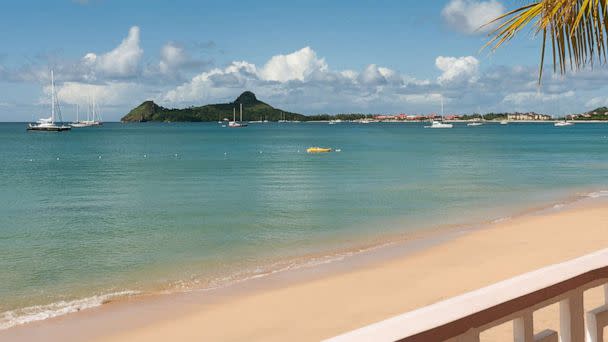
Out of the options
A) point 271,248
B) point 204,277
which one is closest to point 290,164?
point 271,248

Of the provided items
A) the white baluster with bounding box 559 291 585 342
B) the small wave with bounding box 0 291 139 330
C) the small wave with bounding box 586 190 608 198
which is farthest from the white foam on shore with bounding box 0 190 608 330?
the small wave with bounding box 586 190 608 198

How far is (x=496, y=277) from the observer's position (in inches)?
472

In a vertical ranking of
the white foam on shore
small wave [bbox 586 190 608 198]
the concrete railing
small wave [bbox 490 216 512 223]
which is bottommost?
small wave [bbox 586 190 608 198]

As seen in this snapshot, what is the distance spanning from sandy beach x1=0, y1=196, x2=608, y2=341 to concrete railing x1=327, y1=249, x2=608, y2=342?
503 cm

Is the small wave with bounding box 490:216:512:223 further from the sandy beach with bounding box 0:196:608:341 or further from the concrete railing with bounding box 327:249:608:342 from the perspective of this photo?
the concrete railing with bounding box 327:249:608:342

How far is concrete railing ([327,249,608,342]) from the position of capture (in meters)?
1.55

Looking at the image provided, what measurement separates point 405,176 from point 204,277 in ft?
93.2

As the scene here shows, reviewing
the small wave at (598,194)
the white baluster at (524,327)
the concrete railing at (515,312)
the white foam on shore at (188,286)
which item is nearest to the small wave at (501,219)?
the white foam on shore at (188,286)

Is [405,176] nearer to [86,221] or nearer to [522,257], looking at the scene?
[86,221]

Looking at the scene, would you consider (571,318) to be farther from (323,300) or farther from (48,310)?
(48,310)

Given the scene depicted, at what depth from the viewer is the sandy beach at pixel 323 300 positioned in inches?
370

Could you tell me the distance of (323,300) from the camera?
10820 millimetres

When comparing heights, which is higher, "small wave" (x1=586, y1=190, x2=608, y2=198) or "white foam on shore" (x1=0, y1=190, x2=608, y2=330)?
"white foam on shore" (x1=0, y1=190, x2=608, y2=330)

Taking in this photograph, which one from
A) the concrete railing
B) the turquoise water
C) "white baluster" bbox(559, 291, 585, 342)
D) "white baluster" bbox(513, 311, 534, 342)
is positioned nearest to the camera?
the concrete railing
